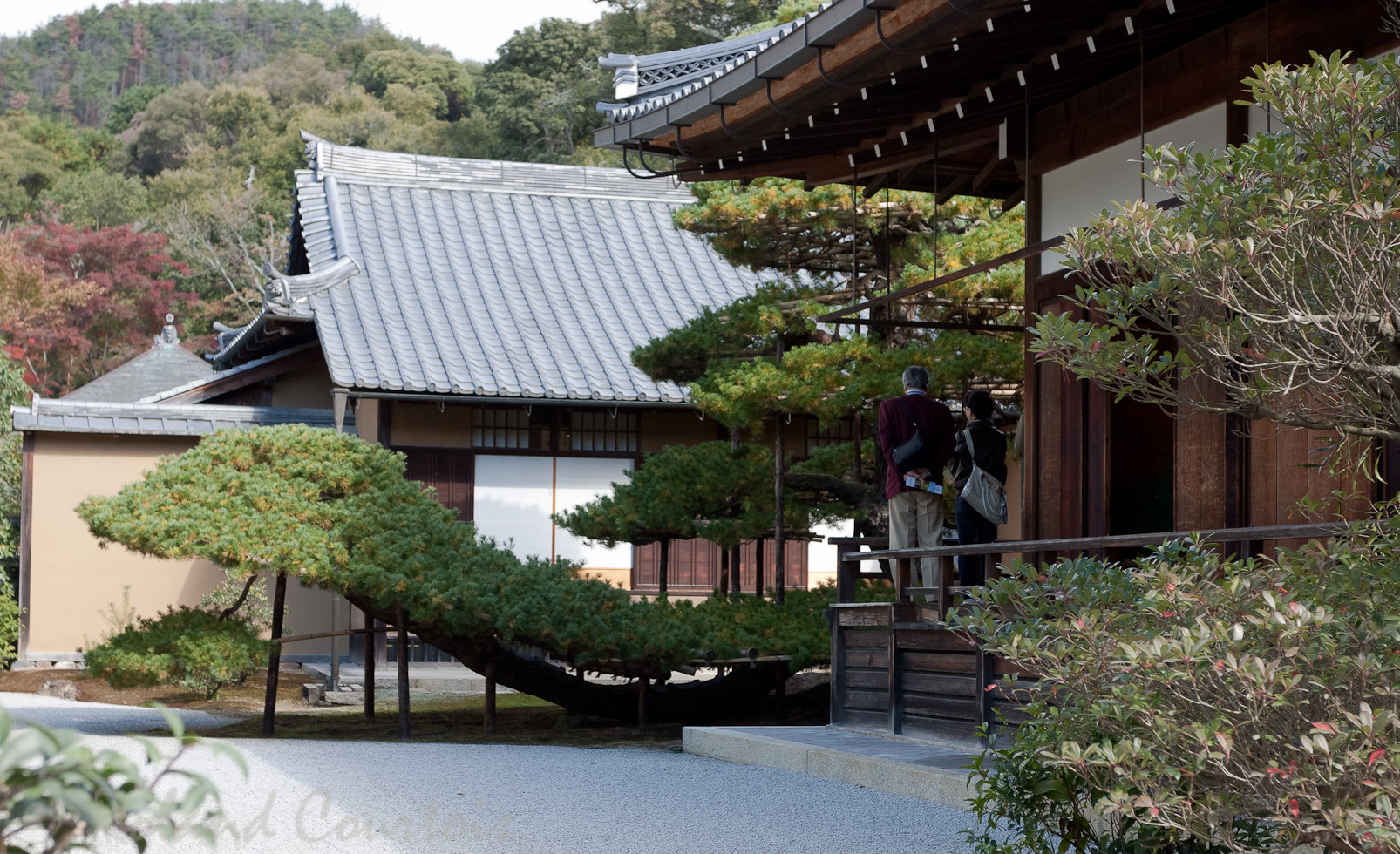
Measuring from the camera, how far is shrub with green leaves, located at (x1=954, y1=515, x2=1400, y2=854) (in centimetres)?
247

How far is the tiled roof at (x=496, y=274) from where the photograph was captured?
47.7 feet

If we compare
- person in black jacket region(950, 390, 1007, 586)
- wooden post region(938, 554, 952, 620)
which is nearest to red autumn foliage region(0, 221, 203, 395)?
person in black jacket region(950, 390, 1007, 586)

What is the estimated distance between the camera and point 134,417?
1459 centimetres

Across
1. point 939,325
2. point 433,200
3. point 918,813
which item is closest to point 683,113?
point 939,325

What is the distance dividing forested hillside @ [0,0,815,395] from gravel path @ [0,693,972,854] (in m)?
17.5

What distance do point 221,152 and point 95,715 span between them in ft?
96.7

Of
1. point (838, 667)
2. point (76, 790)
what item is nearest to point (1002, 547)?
point (838, 667)

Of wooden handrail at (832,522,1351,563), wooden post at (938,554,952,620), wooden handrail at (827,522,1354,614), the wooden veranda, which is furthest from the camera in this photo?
wooden post at (938,554,952,620)

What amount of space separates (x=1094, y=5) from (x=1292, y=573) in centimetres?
330

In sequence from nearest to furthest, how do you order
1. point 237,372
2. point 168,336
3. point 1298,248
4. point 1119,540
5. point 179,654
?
point 1298,248, point 1119,540, point 179,654, point 237,372, point 168,336

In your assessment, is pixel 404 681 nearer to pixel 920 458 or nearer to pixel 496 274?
pixel 920 458

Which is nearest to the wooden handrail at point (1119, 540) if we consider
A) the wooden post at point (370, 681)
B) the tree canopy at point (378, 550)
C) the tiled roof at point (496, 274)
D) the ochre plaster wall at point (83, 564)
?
the tree canopy at point (378, 550)

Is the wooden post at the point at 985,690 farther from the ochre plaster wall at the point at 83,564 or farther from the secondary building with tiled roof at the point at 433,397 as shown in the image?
the ochre plaster wall at the point at 83,564

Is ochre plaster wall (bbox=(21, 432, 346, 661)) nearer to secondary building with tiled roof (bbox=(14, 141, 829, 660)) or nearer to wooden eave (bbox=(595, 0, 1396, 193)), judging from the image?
secondary building with tiled roof (bbox=(14, 141, 829, 660))
